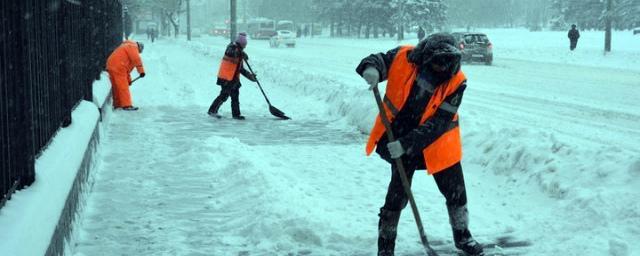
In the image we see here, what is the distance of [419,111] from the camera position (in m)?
4.37

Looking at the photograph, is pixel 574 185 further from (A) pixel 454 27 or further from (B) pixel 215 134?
(A) pixel 454 27

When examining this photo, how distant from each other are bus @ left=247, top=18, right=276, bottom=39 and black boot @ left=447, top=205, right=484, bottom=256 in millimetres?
66576

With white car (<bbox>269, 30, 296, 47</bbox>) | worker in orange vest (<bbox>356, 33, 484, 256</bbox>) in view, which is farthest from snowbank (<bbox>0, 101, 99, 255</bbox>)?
white car (<bbox>269, 30, 296, 47</bbox>)

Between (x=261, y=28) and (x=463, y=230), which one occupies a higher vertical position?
(x=261, y=28)

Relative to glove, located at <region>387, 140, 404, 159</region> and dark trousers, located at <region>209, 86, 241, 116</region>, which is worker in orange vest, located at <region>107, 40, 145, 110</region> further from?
glove, located at <region>387, 140, 404, 159</region>

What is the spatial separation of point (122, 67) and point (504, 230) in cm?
870

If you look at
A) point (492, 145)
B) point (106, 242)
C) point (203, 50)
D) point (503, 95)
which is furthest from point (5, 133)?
point (203, 50)

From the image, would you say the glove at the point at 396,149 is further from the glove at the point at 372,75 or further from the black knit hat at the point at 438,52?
the black knit hat at the point at 438,52

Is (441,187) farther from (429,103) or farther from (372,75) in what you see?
(372,75)

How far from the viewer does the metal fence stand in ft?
12.7

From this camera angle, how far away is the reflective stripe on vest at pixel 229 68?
11758mm

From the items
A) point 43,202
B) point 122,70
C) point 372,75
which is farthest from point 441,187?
point 122,70

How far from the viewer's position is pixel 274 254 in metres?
4.97

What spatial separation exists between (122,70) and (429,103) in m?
9.30
